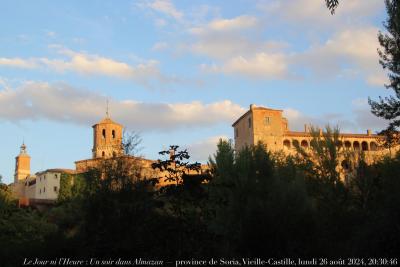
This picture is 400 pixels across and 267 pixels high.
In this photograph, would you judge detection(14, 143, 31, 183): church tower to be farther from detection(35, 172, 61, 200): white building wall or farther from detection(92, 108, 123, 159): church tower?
detection(35, 172, 61, 200): white building wall

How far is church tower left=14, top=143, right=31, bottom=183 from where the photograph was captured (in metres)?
102

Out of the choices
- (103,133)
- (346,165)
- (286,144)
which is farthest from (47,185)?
(346,165)

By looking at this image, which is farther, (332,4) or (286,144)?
(286,144)

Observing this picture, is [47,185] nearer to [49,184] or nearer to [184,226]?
[49,184]

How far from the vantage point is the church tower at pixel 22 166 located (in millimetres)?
102256

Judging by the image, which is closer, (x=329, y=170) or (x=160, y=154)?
(x=160, y=154)

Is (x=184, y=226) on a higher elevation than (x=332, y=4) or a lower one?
lower

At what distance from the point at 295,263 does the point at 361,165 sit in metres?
14.8

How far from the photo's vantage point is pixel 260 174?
25453mm

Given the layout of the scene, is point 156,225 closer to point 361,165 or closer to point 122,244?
point 122,244

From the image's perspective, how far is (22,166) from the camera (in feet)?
339

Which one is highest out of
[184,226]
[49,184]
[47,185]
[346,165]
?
[49,184]

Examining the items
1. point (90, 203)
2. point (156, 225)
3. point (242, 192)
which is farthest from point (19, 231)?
point (156, 225)

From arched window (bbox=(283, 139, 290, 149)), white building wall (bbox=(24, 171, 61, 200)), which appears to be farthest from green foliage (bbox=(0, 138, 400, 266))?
white building wall (bbox=(24, 171, 61, 200))
